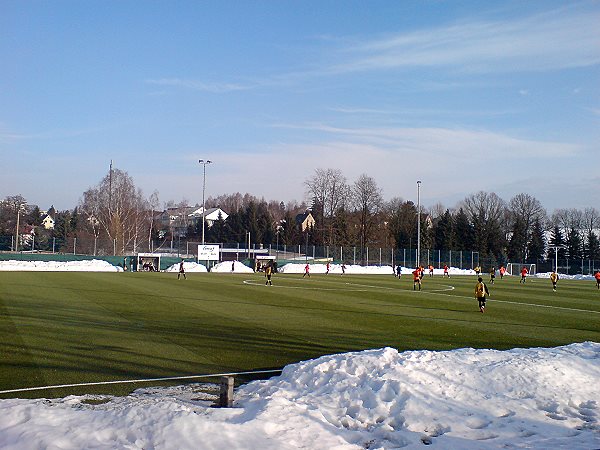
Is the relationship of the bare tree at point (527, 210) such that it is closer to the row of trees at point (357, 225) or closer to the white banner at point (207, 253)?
the row of trees at point (357, 225)

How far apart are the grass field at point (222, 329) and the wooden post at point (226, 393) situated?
2.53m

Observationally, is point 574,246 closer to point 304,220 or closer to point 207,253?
point 304,220

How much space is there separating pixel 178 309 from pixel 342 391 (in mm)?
15494

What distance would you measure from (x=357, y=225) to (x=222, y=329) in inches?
3298

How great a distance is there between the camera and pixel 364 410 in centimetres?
853

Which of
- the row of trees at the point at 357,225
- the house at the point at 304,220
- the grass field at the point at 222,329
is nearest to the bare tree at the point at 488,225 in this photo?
the row of trees at the point at 357,225

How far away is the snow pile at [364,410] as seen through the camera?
695 cm

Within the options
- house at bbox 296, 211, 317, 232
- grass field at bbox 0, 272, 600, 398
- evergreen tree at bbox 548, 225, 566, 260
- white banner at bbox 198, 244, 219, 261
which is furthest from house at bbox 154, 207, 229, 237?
grass field at bbox 0, 272, 600, 398

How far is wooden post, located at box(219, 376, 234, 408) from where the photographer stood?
8391 millimetres

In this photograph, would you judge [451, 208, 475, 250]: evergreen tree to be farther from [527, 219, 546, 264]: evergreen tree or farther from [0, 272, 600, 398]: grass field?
[0, 272, 600, 398]: grass field

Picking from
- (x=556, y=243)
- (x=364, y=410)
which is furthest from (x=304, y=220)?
(x=364, y=410)

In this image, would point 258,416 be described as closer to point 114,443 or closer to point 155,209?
point 114,443

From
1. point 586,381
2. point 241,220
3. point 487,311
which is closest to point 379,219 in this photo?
point 241,220

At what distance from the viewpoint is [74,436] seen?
675 cm
